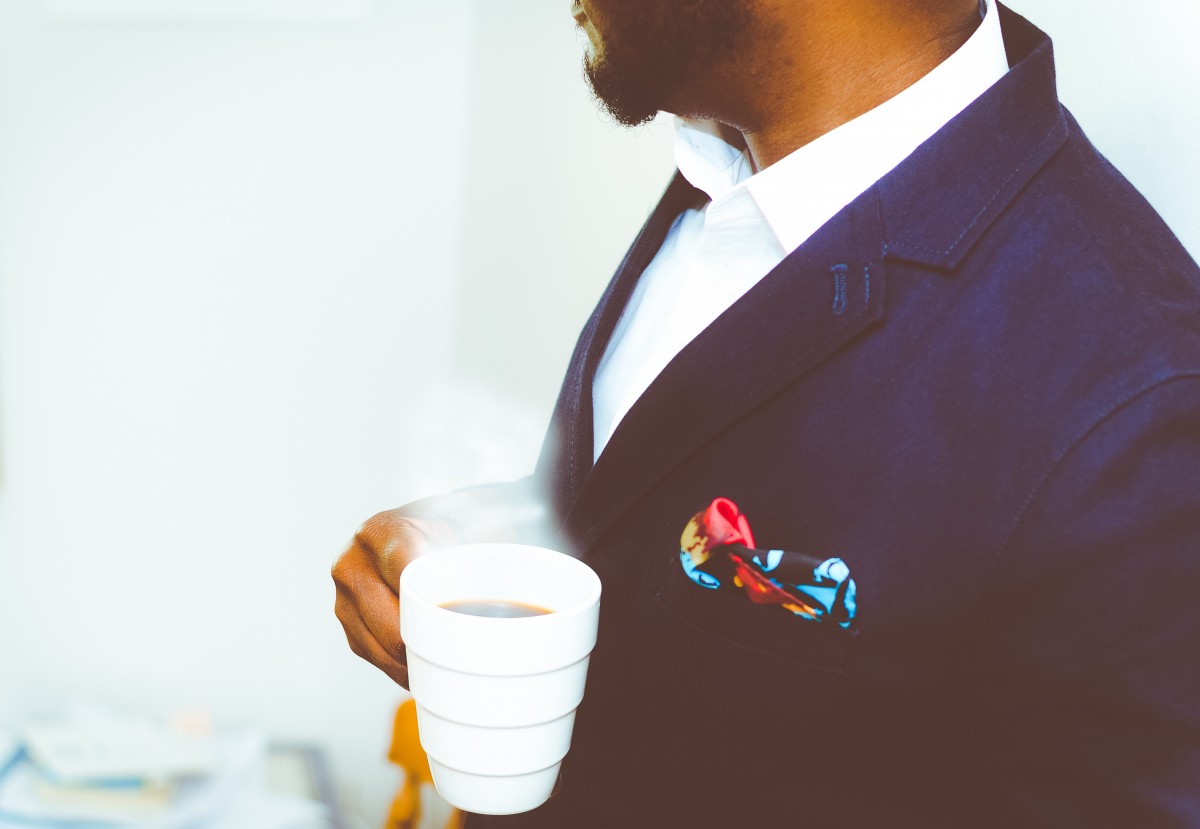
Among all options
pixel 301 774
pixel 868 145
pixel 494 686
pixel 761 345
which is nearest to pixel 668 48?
pixel 868 145

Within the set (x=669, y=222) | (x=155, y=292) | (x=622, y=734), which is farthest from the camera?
(x=155, y=292)

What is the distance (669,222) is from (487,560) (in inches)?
19.4

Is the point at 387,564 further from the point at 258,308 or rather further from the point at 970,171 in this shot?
the point at 258,308

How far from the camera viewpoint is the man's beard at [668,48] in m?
0.72

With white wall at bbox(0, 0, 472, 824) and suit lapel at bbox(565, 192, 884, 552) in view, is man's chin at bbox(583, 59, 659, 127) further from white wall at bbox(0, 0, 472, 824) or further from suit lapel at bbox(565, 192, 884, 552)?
white wall at bbox(0, 0, 472, 824)

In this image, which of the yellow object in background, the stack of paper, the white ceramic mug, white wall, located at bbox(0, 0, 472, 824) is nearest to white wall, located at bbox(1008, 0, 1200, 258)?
the white ceramic mug

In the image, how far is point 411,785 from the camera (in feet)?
5.54

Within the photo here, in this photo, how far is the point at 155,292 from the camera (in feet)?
6.30

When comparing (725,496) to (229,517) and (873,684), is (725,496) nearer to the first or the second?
(873,684)

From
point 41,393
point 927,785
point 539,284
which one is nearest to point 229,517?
point 41,393

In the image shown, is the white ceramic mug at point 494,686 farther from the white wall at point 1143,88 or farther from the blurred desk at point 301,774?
the blurred desk at point 301,774

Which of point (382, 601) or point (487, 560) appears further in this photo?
point (382, 601)

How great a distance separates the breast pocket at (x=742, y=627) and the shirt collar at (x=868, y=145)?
29 centimetres

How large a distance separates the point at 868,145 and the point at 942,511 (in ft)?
1.02
